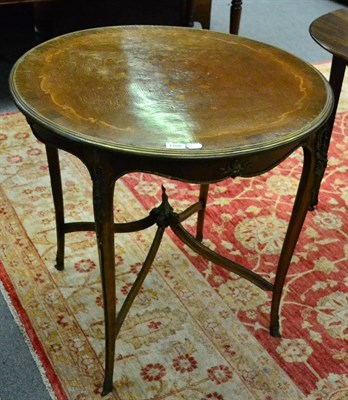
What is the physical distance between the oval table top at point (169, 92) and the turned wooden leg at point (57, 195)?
0.23 meters

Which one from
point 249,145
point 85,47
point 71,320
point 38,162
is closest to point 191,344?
point 71,320

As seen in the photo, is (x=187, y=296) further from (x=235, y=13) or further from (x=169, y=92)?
(x=235, y=13)

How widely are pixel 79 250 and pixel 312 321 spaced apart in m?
0.63

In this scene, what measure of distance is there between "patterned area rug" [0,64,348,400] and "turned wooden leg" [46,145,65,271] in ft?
0.16

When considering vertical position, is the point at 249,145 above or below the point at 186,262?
above

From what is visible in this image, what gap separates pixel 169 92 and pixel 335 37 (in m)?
0.66

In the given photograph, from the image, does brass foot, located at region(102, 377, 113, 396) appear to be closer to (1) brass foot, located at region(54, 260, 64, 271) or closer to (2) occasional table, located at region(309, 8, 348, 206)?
(1) brass foot, located at region(54, 260, 64, 271)

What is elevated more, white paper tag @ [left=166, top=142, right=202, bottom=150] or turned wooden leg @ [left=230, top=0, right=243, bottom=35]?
white paper tag @ [left=166, top=142, right=202, bottom=150]

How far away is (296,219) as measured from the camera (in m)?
1.22

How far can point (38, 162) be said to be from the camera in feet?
6.57

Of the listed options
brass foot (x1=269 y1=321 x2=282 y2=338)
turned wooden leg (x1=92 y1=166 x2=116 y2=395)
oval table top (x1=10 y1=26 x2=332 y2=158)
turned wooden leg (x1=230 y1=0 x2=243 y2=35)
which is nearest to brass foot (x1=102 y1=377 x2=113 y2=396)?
turned wooden leg (x1=92 y1=166 x2=116 y2=395)

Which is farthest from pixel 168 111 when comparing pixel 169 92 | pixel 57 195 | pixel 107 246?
pixel 57 195

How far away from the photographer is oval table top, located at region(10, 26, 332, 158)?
0.95 m

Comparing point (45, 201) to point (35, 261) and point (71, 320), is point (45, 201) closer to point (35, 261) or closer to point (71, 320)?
point (35, 261)
